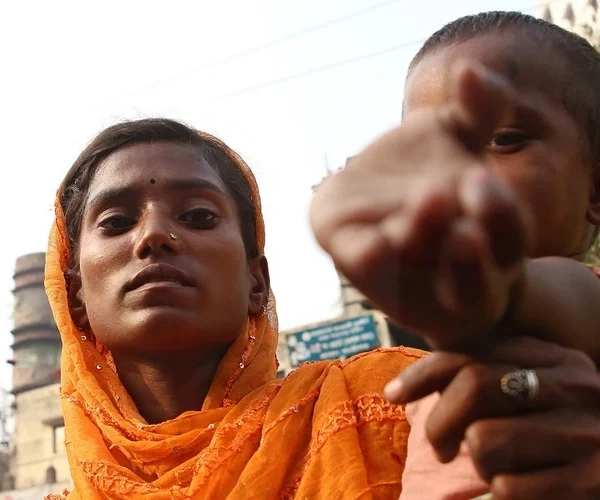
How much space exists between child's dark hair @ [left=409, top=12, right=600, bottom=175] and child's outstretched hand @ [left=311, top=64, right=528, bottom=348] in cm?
50

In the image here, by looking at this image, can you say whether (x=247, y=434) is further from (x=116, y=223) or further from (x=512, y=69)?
(x=512, y=69)

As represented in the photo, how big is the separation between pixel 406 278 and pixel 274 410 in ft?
3.56

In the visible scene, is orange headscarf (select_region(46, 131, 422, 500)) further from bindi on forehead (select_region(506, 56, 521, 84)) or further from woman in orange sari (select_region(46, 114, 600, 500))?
bindi on forehead (select_region(506, 56, 521, 84))

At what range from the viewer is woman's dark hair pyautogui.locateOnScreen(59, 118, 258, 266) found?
6.50 feet

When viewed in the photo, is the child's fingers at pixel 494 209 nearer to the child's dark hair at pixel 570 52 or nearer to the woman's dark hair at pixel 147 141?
the child's dark hair at pixel 570 52

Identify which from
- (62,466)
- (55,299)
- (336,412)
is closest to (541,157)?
(336,412)

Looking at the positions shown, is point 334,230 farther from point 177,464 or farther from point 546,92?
point 177,464

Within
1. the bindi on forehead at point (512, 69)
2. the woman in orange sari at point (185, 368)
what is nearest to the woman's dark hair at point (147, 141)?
the woman in orange sari at point (185, 368)

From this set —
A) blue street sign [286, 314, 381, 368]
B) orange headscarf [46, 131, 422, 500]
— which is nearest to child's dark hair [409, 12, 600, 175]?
orange headscarf [46, 131, 422, 500]

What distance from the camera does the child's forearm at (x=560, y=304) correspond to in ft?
2.37

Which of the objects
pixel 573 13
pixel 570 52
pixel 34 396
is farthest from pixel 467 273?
pixel 34 396

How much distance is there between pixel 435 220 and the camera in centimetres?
59

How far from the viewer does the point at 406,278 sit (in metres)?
0.62

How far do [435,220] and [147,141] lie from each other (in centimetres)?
148
